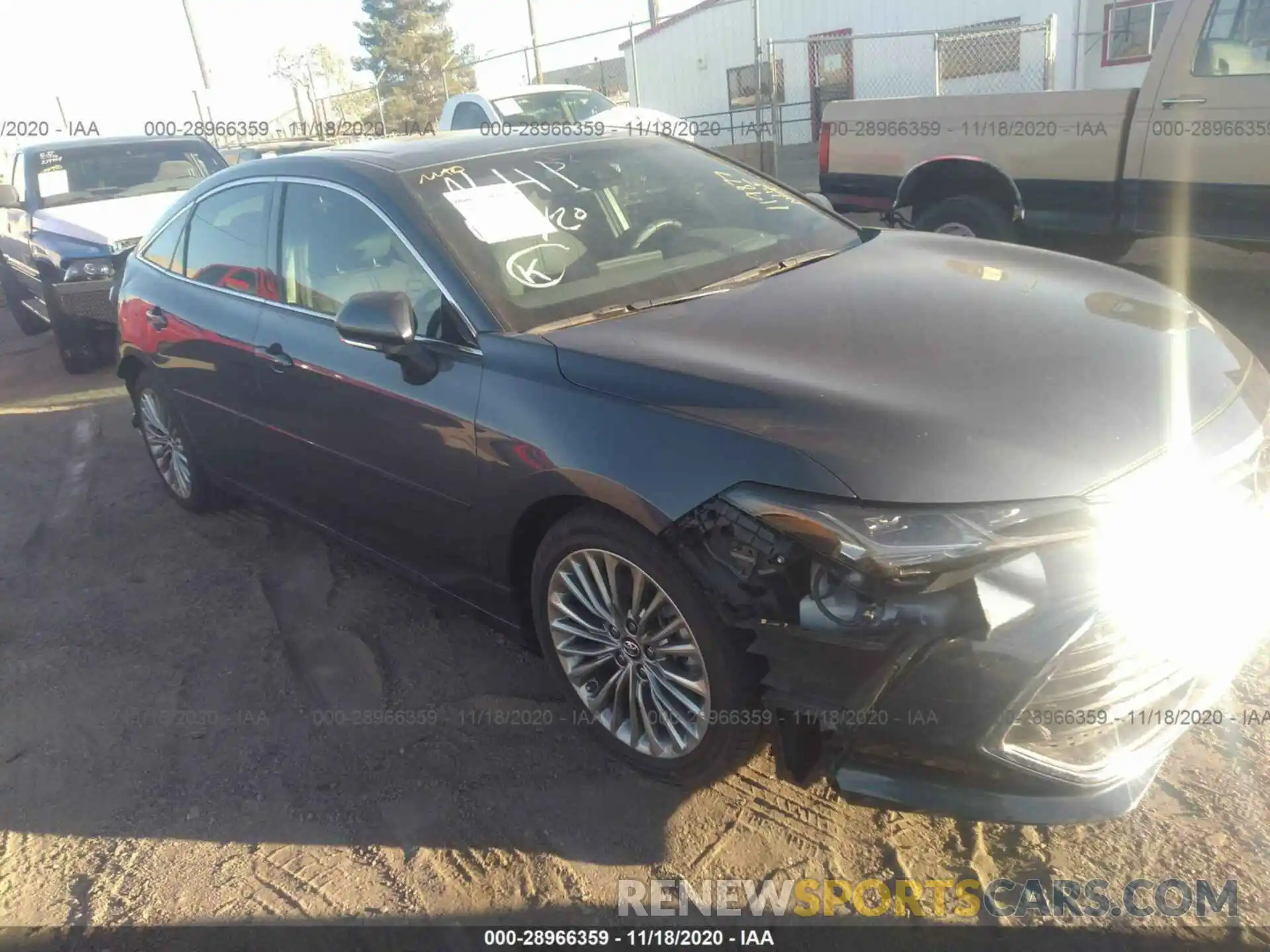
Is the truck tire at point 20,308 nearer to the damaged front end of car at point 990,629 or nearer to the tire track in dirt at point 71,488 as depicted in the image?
the tire track in dirt at point 71,488

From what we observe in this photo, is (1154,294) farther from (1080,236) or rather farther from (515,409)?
(1080,236)

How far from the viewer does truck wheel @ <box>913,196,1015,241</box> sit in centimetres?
671

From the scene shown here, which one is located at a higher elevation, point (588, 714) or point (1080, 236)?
point (1080, 236)

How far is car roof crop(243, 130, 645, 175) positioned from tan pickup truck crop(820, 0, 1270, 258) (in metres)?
3.78

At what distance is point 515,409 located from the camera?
9.21 ft

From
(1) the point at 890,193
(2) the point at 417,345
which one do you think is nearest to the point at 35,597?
(2) the point at 417,345

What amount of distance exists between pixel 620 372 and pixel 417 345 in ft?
2.51

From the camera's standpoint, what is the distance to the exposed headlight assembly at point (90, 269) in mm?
7918

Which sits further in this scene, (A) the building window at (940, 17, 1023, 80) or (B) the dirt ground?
(A) the building window at (940, 17, 1023, 80)

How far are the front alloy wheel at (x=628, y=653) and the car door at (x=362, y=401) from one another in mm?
421

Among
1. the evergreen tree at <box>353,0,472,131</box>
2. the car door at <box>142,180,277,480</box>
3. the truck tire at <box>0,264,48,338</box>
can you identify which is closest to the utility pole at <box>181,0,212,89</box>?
the evergreen tree at <box>353,0,472,131</box>

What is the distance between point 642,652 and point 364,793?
1006 millimetres

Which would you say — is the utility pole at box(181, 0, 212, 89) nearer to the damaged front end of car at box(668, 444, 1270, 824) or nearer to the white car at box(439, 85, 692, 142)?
the white car at box(439, 85, 692, 142)

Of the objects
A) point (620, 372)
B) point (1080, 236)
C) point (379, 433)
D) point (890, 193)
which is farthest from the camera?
point (890, 193)
